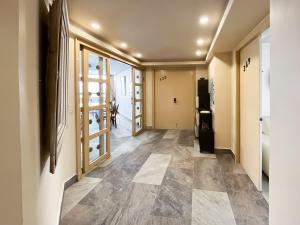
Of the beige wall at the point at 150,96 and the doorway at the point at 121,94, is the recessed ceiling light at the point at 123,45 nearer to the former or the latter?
the beige wall at the point at 150,96

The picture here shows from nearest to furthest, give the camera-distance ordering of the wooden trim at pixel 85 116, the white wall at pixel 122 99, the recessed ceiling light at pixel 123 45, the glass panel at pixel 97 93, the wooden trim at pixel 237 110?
the wooden trim at pixel 85 116, the glass panel at pixel 97 93, the wooden trim at pixel 237 110, the recessed ceiling light at pixel 123 45, the white wall at pixel 122 99

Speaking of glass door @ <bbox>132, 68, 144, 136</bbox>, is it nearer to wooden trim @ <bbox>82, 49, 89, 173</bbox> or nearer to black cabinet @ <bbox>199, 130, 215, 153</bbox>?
black cabinet @ <bbox>199, 130, 215, 153</bbox>

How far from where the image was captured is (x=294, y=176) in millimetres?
1014

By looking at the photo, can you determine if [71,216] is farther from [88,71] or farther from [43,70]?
[88,71]

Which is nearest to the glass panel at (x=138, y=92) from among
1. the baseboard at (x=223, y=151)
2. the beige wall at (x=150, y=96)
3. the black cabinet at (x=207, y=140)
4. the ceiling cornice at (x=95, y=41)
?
the beige wall at (x=150, y=96)

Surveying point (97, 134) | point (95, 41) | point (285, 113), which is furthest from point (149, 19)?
point (285, 113)

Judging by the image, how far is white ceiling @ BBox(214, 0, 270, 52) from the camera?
6.73ft

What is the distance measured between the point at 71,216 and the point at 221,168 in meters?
2.59

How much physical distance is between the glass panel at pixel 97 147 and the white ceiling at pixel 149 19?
1.97 m

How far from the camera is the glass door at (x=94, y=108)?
3.41 metres

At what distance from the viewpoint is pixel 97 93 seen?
12.8 feet

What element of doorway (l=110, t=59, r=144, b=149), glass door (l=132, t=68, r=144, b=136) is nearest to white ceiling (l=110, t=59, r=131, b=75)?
doorway (l=110, t=59, r=144, b=149)

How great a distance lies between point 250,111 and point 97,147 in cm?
286

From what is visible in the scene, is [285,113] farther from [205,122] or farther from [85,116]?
[205,122]
